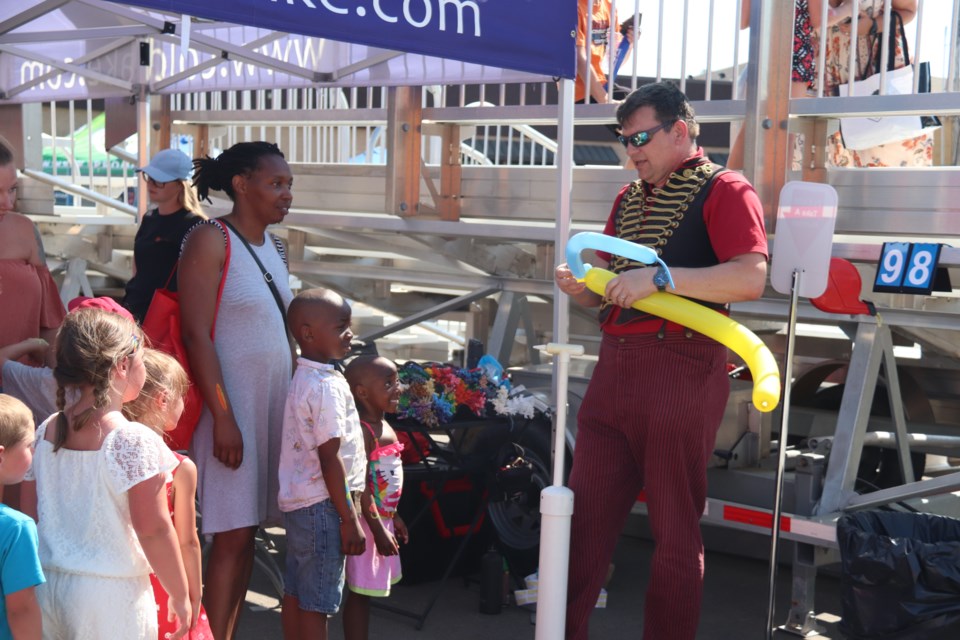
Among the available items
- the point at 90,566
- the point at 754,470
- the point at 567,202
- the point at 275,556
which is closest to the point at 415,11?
the point at 567,202

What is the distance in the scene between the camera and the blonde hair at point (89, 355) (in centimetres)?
294

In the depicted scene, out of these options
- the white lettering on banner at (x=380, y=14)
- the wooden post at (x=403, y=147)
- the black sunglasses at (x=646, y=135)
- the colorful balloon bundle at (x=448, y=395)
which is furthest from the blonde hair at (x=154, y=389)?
the wooden post at (x=403, y=147)

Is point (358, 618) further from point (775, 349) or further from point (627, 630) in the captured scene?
point (775, 349)

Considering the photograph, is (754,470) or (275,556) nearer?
(754,470)

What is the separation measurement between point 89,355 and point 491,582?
281cm

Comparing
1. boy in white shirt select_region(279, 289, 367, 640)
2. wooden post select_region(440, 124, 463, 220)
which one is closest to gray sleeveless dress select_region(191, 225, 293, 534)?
boy in white shirt select_region(279, 289, 367, 640)

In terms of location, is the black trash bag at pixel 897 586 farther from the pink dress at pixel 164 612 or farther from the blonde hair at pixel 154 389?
the blonde hair at pixel 154 389

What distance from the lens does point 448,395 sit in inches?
203

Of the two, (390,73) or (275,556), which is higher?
(390,73)

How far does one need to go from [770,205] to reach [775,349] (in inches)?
80.7

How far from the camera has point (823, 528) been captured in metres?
4.89

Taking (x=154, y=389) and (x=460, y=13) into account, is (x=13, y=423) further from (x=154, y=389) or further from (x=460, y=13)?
(x=460, y=13)

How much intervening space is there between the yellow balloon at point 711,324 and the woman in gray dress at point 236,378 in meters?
1.16

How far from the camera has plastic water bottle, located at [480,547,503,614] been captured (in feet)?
17.5
